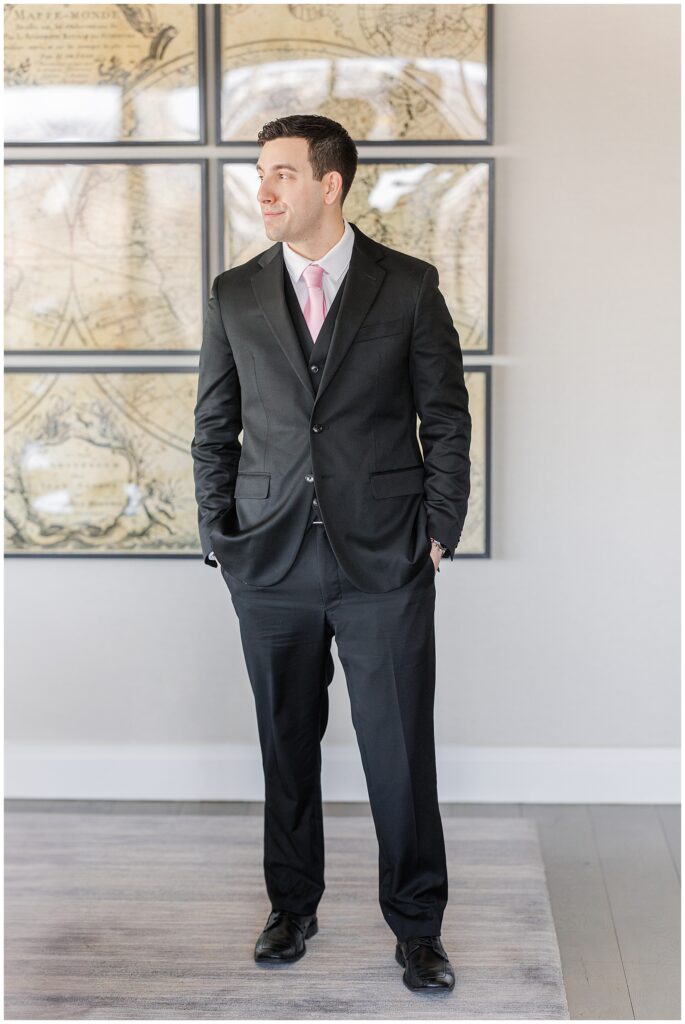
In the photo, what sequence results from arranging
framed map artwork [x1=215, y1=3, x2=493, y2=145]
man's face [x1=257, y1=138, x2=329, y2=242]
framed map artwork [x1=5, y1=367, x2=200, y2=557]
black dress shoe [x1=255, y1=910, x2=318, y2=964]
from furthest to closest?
framed map artwork [x1=5, y1=367, x2=200, y2=557] → framed map artwork [x1=215, y1=3, x2=493, y2=145] → black dress shoe [x1=255, y1=910, x2=318, y2=964] → man's face [x1=257, y1=138, x2=329, y2=242]

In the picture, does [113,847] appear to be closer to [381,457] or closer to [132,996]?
[132,996]

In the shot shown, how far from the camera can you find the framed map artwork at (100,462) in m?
3.17

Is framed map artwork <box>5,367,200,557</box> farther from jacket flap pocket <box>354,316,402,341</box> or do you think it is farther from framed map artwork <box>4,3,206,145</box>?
jacket flap pocket <box>354,316,402,341</box>

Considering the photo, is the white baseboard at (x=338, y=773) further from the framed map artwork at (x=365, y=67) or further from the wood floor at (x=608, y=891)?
the framed map artwork at (x=365, y=67)

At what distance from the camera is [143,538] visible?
10.5 ft

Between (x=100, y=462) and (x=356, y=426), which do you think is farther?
(x=100, y=462)

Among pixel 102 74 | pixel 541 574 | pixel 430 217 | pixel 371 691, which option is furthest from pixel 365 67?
pixel 371 691

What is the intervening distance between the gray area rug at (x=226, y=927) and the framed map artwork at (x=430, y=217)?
4.59 ft

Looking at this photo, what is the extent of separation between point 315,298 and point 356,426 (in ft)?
0.92

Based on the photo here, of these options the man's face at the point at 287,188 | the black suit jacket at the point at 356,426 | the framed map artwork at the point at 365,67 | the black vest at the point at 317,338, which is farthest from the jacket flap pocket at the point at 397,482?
the framed map artwork at the point at 365,67

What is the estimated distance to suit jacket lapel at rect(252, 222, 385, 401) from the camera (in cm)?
221

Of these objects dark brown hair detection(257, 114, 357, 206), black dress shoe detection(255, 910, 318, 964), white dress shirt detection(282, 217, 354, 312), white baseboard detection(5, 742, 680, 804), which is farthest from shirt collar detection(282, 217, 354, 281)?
white baseboard detection(5, 742, 680, 804)

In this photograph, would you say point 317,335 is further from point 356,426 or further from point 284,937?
point 284,937

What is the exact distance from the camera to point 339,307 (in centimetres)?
223
